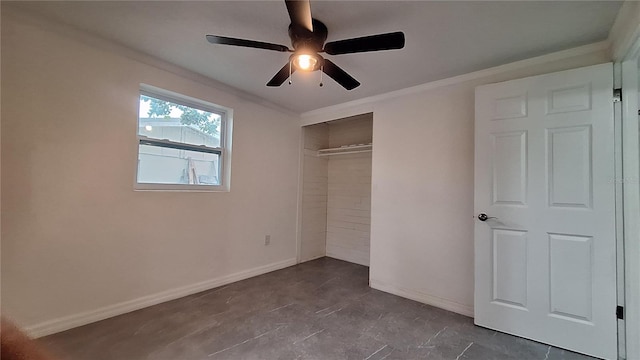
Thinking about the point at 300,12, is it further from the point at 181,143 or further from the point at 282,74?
the point at 181,143

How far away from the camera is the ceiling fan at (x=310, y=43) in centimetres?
145

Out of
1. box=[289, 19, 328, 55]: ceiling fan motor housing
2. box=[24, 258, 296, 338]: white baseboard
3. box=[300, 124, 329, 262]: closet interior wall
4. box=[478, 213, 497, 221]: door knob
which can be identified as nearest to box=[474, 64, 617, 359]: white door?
box=[478, 213, 497, 221]: door knob

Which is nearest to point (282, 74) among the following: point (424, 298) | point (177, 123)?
point (177, 123)

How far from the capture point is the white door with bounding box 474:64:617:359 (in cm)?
187

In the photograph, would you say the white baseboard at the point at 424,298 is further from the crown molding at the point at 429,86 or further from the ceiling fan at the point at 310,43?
the ceiling fan at the point at 310,43

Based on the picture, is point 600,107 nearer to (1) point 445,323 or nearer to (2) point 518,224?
(2) point 518,224

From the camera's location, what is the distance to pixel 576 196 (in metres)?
1.96

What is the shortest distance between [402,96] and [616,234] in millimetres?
2107

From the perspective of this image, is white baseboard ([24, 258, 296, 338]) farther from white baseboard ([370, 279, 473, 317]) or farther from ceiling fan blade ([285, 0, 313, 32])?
ceiling fan blade ([285, 0, 313, 32])

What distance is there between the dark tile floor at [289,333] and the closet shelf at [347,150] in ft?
6.52

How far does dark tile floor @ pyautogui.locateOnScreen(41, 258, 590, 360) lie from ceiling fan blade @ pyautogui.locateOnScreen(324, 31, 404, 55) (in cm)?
206

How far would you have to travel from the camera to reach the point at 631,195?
180 cm

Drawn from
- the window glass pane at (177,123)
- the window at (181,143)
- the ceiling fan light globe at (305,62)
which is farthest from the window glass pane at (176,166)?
the ceiling fan light globe at (305,62)

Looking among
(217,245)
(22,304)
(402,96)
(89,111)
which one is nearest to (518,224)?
(402,96)
